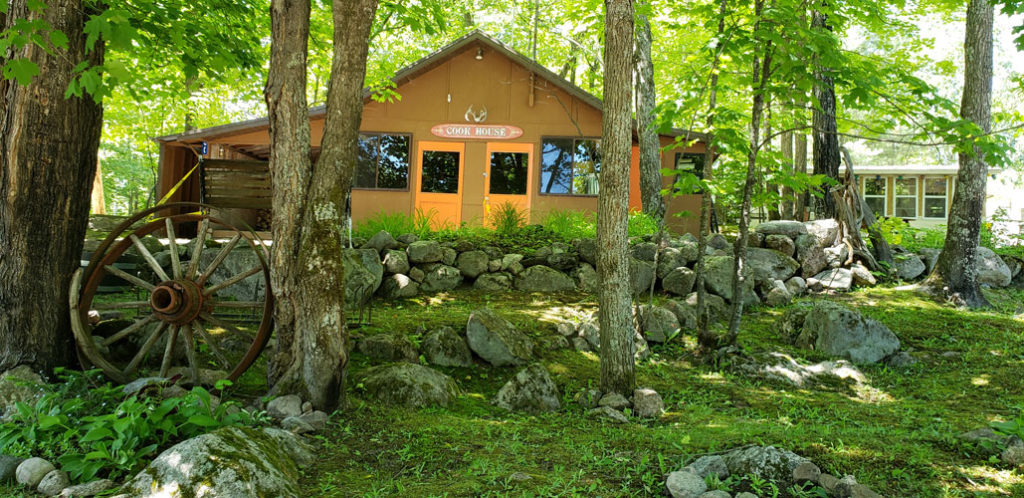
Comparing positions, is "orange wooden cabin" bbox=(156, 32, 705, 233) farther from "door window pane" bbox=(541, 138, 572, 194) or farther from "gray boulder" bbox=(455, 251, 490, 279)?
"gray boulder" bbox=(455, 251, 490, 279)

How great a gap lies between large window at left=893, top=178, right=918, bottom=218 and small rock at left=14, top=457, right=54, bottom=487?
80.7 ft

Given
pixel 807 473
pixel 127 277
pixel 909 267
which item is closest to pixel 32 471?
pixel 127 277

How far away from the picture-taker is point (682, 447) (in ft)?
12.7

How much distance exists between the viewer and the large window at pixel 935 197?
2170 centimetres

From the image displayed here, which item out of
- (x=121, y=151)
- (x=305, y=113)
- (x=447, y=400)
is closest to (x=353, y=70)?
(x=305, y=113)

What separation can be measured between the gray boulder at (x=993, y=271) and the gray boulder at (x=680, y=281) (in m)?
5.06

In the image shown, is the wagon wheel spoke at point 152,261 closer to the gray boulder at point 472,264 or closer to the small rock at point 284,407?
the small rock at point 284,407

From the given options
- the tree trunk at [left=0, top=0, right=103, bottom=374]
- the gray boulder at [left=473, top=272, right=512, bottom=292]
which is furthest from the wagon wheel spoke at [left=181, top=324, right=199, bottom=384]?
the gray boulder at [left=473, top=272, right=512, bottom=292]

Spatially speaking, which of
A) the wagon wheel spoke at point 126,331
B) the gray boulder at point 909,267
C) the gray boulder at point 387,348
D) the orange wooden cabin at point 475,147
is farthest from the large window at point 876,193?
the wagon wheel spoke at point 126,331

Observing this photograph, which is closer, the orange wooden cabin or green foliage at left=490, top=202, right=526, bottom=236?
green foliage at left=490, top=202, right=526, bottom=236

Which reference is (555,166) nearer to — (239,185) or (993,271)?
(239,185)

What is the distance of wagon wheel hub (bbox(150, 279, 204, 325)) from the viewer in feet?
16.1

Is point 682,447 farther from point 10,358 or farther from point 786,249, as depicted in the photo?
point 786,249

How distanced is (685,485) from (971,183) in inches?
330
